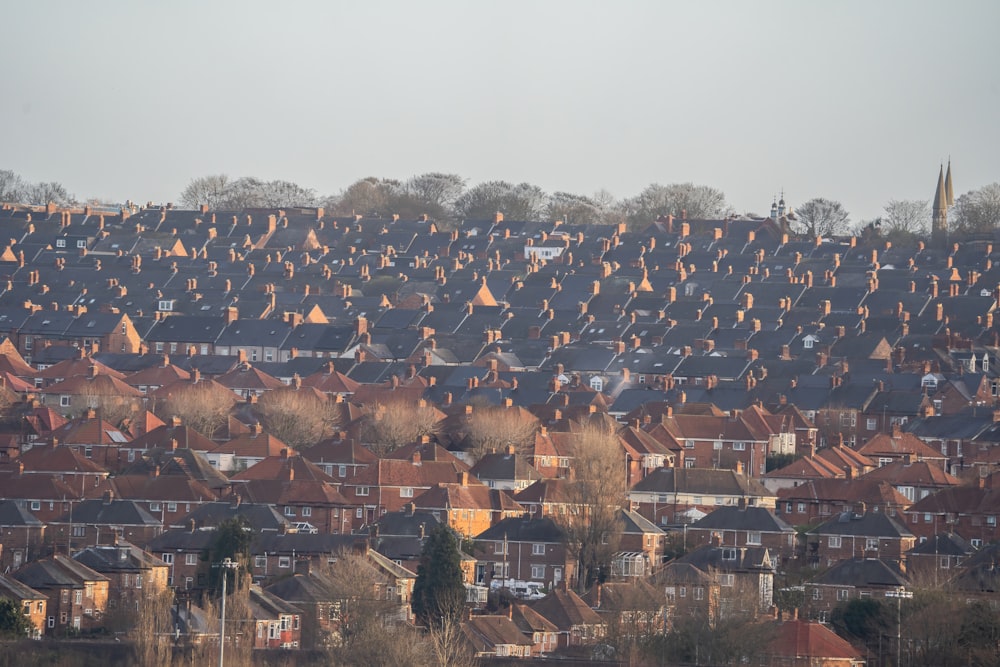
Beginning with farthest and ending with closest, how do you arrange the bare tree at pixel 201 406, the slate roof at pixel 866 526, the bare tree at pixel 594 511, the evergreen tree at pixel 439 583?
the bare tree at pixel 201 406 < the slate roof at pixel 866 526 < the bare tree at pixel 594 511 < the evergreen tree at pixel 439 583

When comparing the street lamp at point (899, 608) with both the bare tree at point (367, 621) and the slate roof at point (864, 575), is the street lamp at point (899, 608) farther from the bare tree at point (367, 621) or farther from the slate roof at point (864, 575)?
the bare tree at point (367, 621)

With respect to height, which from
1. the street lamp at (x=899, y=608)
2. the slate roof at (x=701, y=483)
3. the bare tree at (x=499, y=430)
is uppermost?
the bare tree at (x=499, y=430)

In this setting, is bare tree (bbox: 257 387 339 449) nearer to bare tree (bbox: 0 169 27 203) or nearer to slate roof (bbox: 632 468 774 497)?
slate roof (bbox: 632 468 774 497)

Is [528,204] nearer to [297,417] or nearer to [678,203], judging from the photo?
[678,203]

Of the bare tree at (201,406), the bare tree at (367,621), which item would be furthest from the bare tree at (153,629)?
the bare tree at (201,406)

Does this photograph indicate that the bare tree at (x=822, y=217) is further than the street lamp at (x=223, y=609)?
Yes

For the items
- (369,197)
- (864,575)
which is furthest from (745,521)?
(369,197)
